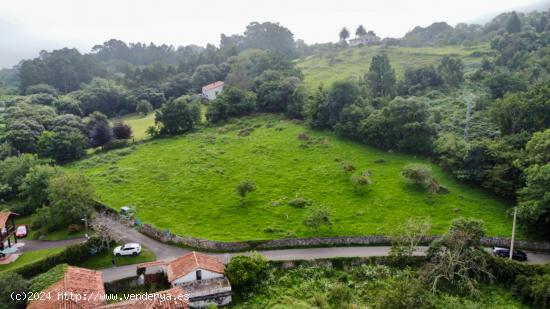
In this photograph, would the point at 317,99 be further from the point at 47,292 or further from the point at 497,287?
the point at 47,292

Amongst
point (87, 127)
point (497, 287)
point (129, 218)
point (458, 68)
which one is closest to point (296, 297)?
point (497, 287)

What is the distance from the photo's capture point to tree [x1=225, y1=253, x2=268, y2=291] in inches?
1348

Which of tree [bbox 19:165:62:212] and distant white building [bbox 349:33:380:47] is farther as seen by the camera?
distant white building [bbox 349:33:380:47]

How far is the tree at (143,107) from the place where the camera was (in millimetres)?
93688

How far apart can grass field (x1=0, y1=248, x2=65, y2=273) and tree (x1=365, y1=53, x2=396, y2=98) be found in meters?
60.2

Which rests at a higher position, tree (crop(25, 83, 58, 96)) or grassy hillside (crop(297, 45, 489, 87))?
grassy hillside (crop(297, 45, 489, 87))

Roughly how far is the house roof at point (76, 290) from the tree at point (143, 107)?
64645mm

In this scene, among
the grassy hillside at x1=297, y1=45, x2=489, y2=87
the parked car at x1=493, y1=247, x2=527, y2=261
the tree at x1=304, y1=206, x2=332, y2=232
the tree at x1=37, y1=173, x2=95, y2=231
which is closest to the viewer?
the parked car at x1=493, y1=247, x2=527, y2=261

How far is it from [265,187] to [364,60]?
2953 inches

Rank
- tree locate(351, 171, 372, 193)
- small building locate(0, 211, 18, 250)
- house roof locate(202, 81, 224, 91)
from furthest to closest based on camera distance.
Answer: house roof locate(202, 81, 224, 91)
tree locate(351, 171, 372, 193)
small building locate(0, 211, 18, 250)

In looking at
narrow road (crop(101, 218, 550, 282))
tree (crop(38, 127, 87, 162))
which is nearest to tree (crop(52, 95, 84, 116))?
tree (crop(38, 127, 87, 162))

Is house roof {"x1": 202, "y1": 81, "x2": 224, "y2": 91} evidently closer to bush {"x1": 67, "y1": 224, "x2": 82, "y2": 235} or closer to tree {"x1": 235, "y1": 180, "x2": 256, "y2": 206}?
tree {"x1": 235, "y1": 180, "x2": 256, "y2": 206}

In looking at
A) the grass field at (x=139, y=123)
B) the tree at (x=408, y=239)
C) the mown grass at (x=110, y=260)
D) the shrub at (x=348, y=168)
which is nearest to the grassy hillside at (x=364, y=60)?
the grass field at (x=139, y=123)

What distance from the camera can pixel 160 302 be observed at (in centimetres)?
2947
